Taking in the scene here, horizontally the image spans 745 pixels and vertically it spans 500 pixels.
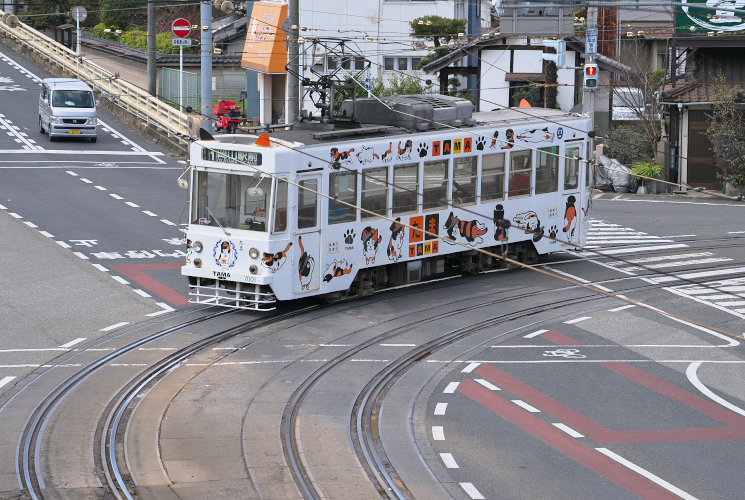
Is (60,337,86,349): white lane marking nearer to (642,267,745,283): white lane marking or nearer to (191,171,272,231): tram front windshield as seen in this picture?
(191,171,272,231): tram front windshield

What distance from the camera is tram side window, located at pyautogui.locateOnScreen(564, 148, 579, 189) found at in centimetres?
2650

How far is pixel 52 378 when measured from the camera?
17125 millimetres

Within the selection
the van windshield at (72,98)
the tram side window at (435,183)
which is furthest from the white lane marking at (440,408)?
the van windshield at (72,98)

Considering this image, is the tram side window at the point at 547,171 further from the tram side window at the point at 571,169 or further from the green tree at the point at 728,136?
the green tree at the point at 728,136

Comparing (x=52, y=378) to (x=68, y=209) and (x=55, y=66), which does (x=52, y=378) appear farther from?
(x=55, y=66)

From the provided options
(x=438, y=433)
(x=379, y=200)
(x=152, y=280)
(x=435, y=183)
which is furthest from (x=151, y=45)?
(x=438, y=433)

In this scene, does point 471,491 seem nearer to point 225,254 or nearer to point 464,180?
point 225,254

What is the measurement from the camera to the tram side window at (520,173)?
82.5 feet

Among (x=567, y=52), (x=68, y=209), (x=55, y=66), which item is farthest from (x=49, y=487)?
(x=55, y=66)

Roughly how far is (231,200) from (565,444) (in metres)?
8.37

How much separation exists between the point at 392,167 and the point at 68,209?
11963mm

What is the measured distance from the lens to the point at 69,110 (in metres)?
42.5

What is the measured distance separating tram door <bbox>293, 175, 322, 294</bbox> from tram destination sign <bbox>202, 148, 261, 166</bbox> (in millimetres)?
841

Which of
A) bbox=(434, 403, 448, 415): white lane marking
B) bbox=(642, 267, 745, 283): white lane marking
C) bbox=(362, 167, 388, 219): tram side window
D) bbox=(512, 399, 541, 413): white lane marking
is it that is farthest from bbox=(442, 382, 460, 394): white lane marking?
bbox=(642, 267, 745, 283): white lane marking
